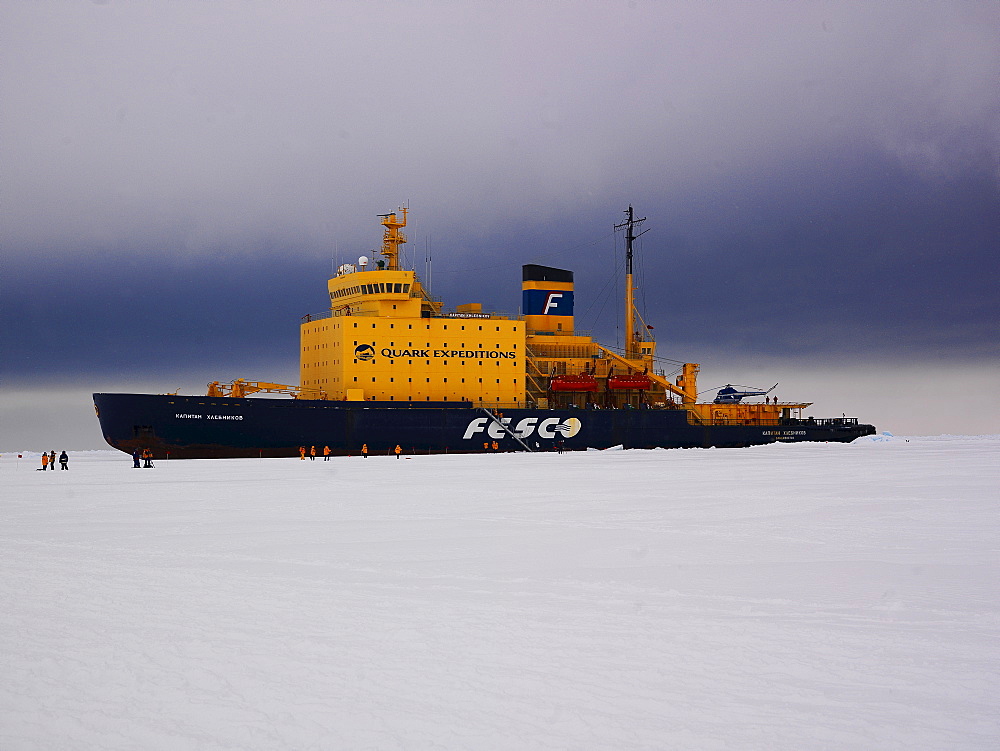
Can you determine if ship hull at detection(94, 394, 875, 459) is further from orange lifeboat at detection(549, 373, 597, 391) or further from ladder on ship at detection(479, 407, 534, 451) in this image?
orange lifeboat at detection(549, 373, 597, 391)

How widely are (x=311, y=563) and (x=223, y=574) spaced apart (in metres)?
1.04

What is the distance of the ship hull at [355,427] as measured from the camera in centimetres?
3406

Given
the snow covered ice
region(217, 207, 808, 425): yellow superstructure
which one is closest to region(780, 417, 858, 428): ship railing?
region(217, 207, 808, 425): yellow superstructure

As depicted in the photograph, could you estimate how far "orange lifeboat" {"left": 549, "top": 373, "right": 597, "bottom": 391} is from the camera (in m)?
44.2

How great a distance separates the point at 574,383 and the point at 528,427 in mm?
4250

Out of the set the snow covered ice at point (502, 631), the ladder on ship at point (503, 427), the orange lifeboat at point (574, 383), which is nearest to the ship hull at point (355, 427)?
the ladder on ship at point (503, 427)

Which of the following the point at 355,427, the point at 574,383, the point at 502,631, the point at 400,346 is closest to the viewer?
the point at 502,631

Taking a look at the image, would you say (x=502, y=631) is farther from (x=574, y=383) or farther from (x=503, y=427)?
(x=574, y=383)

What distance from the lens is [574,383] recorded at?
44344mm

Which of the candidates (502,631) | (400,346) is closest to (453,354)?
(400,346)

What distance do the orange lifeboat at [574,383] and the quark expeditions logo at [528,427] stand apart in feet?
6.16

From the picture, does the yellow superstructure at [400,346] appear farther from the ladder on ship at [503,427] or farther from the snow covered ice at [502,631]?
the snow covered ice at [502,631]

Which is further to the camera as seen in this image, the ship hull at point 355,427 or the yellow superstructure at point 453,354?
the yellow superstructure at point 453,354

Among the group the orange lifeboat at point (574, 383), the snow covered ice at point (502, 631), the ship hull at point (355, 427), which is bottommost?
the snow covered ice at point (502, 631)
